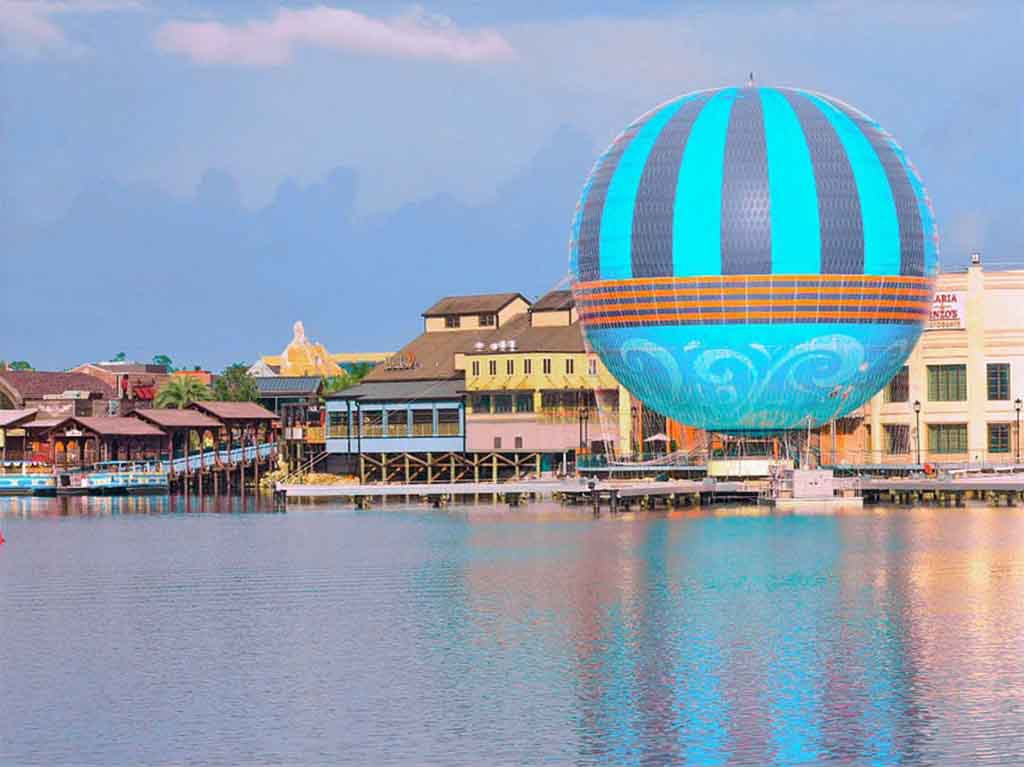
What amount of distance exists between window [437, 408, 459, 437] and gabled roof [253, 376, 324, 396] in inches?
1499

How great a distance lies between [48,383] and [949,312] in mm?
Result: 83365

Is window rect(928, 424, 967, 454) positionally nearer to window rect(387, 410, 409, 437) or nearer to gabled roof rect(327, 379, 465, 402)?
gabled roof rect(327, 379, 465, 402)

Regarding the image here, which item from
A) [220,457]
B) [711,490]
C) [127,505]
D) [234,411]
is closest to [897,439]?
[711,490]

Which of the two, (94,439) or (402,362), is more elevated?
(402,362)

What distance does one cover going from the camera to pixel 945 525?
82.9m

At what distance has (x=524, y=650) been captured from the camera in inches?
1891

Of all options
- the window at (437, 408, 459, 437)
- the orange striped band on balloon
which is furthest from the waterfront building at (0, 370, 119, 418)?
the orange striped band on balloon

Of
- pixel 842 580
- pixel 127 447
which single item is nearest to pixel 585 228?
pixel 842 580

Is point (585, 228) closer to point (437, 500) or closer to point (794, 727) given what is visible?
point (437, 500)


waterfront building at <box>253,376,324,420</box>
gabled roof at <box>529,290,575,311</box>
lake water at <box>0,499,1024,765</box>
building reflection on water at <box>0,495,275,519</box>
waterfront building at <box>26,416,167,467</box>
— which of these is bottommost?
lake water at <box>0,499,1024,765</box>

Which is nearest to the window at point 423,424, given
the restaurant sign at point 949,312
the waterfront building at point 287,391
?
the restaurant sign at point 949,312

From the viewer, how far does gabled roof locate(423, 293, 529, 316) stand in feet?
441

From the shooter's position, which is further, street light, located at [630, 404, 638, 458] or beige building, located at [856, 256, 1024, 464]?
street light, located at [630, 404, 638, 458]

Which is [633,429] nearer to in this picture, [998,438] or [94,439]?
[998,438]
